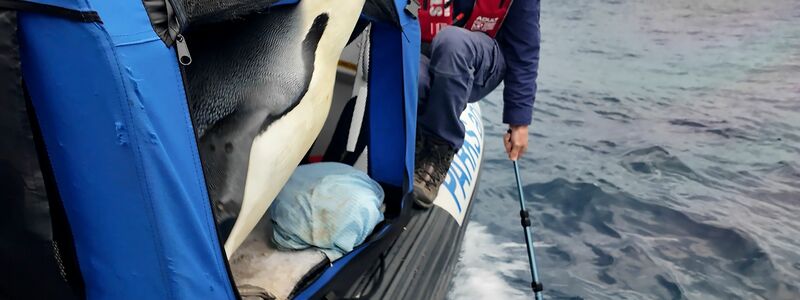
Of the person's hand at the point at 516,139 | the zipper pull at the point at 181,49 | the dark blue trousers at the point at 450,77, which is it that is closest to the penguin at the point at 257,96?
the zipper pull at the point at 181,49

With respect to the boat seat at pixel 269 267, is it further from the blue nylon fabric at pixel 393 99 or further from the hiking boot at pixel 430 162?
the hiking boot at pixel 430 162

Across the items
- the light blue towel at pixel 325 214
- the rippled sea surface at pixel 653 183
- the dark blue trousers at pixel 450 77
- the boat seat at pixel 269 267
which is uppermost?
the dark blue trousers at pixel 450 77

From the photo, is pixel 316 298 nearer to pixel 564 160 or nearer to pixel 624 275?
pixel 624 275

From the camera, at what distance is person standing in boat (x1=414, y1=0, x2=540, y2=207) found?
2.16 m

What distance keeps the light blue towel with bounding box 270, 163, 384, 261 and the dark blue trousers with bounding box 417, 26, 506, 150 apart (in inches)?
20.4

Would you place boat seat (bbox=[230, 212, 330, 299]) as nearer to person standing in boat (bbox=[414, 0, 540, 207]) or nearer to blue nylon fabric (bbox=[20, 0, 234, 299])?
blue nylon fabric (bbox=[20, 0, 234, 299])

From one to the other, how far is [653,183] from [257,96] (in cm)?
332

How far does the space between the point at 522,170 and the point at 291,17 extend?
3.16 m

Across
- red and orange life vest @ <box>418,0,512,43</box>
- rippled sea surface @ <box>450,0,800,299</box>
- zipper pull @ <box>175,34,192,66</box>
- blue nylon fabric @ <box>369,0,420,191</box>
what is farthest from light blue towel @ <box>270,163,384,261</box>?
rippled sea surface @ <box>450,0,800,299</box>

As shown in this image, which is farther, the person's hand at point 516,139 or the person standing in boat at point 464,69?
the person's hand at point 516,139

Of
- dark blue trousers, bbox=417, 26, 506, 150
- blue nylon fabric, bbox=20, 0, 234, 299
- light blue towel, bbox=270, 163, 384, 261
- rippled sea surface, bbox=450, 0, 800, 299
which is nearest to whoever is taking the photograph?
blue nylon fabric, bbox=20, 0, 234, 299

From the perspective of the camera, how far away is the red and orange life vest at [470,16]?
2.34 meters

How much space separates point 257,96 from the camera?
4.43 ft

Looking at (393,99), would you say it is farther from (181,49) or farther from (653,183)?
(653,183)
